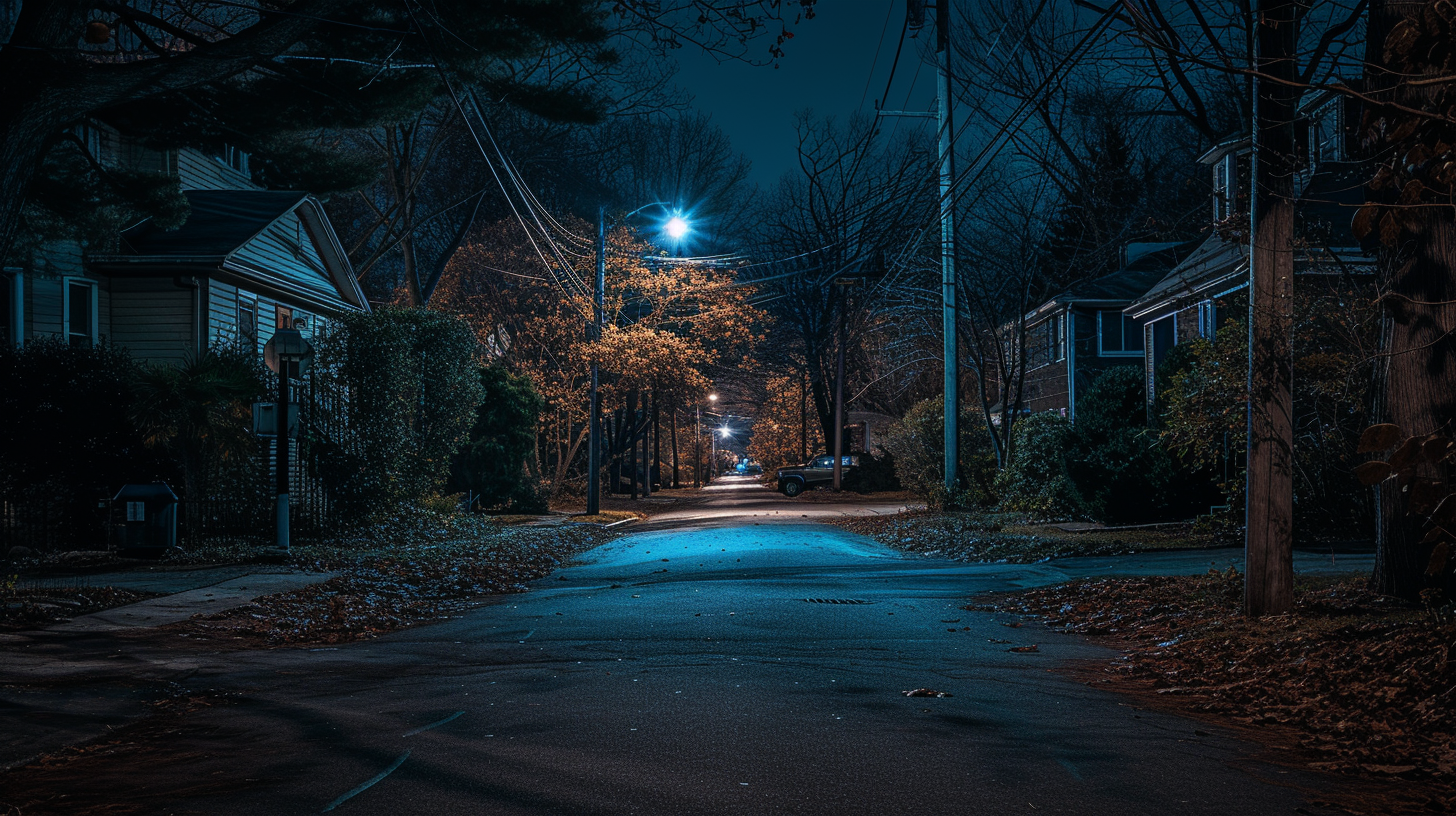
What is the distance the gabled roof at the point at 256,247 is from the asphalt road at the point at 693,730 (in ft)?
48.9

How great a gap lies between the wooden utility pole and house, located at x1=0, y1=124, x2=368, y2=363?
56.1 ft

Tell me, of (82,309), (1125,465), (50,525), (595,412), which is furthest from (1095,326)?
(50,525)

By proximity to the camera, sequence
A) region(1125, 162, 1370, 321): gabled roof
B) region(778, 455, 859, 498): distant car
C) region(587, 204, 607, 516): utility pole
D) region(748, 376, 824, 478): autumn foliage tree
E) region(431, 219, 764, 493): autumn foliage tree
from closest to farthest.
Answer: region(1125, 162, 1370, 321): gabled roof, region(587, 204, 607, 516): utility pole, region(431, 219, 764, 493): autumn foliage tree, region(778, 455, 859, 498): distant car, region(748, 376, 824, 478): autumn foliage tree

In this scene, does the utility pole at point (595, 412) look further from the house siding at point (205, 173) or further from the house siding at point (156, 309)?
the house siding at point (156, 309)

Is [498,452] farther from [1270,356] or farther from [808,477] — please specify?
[1270,356]

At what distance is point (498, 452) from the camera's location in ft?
104

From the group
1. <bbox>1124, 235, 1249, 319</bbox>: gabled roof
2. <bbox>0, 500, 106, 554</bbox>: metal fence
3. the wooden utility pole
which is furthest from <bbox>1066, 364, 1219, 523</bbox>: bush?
<bbox>0, 500, 106, 554</bbox>: metal fence

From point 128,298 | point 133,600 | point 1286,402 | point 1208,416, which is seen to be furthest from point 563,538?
point 1286,402

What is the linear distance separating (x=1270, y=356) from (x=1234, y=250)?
585 inches

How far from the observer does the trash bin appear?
15406mm

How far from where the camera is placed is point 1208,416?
1384 centimetres

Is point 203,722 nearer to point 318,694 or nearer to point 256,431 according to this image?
point 318,694

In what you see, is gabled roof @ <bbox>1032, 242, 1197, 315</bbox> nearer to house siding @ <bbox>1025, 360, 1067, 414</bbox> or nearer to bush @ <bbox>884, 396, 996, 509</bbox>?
house siding @ <bbox>1025, 360, 1067, 414</bbox>

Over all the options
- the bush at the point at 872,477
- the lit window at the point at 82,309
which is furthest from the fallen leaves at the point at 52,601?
the bush at the point at 872,477
